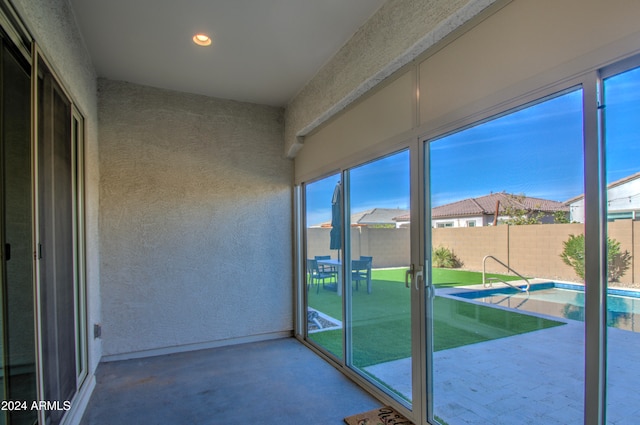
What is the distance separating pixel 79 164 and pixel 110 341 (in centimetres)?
190

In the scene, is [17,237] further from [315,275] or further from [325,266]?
[315,275]

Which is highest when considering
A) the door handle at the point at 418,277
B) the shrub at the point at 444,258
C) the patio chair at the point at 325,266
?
the shrub at the point at 444,258

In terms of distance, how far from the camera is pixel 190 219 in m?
3.87

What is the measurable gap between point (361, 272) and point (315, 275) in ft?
3.24

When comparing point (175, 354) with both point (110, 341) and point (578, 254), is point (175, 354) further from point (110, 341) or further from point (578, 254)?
point (578, 254)

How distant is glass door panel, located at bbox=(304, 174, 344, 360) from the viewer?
3422 millimetres

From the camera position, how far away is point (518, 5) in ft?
5.23

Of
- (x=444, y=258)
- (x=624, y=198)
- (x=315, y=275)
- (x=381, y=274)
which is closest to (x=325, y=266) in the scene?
(x=315, y=275)

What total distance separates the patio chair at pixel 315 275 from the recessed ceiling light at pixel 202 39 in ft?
8.08

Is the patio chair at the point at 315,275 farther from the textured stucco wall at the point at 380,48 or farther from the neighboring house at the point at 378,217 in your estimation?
the textured stucco wall at the point at 380,48

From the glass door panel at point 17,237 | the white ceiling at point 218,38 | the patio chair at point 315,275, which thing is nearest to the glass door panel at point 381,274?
the patio chair at point 315,275

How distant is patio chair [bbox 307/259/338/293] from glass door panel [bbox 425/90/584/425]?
1.59 metres

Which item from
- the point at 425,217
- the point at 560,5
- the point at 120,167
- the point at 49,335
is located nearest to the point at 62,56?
the point at 120,167

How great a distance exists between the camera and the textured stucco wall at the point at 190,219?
357cm
